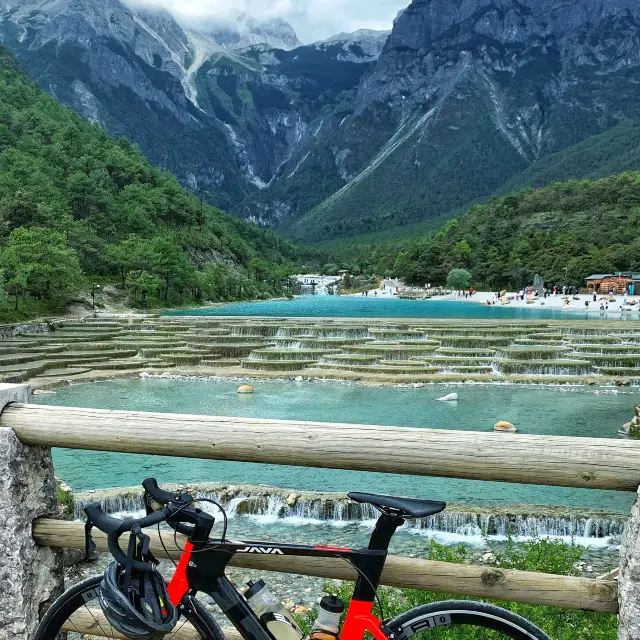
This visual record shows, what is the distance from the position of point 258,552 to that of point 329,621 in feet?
1.29

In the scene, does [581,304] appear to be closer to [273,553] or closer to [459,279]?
[459,279]

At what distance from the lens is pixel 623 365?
84.2 feet

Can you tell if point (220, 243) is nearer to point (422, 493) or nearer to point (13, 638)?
point (422, 493)

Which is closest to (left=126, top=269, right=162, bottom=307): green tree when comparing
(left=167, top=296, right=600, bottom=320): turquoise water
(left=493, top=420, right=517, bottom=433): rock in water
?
(left=167, top=296, right=600, bottom=320): turquoise water

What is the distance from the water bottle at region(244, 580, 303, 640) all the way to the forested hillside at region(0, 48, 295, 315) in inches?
1613

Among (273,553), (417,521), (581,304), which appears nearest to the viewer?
(273,553)

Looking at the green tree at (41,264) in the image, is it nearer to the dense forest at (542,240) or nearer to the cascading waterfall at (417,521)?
the cascading waterfall at (417,521)

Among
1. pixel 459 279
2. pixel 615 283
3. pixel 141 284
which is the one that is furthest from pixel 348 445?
pixel 459 279

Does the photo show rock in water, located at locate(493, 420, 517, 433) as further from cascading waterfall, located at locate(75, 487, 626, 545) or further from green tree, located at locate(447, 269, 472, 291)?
green tree, located at locate(447, 269, 472, 291)

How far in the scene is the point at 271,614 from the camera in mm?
2406

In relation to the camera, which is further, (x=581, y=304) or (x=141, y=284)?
(x=581, y=304)

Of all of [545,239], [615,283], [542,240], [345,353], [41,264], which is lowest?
[345,353]

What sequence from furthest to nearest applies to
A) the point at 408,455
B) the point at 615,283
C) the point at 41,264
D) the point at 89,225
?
the point at 615,283 < the point at 89,225 < the point at 41,264 < the point at 408,455

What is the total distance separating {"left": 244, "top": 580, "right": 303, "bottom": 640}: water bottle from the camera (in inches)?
94.5
